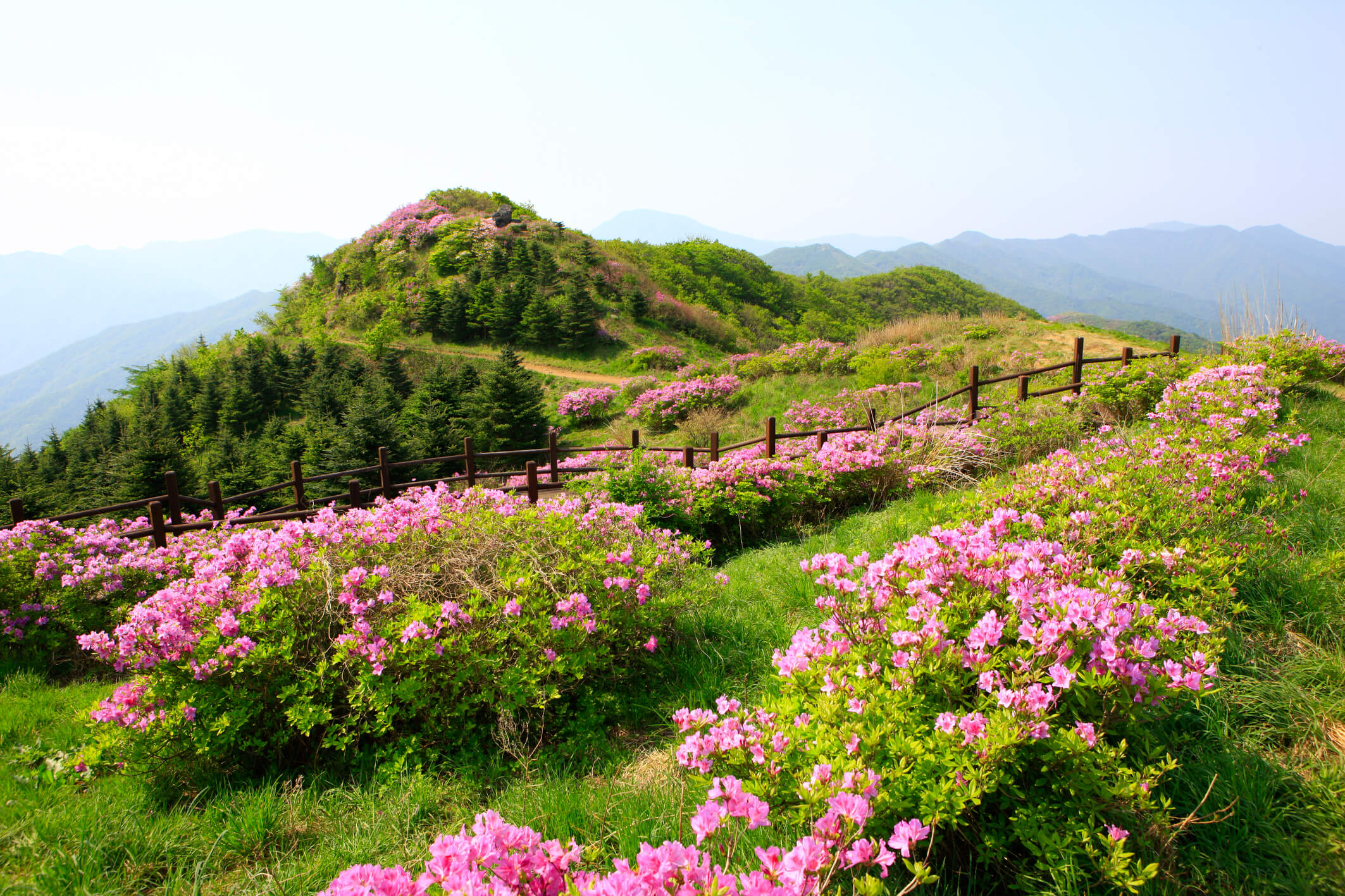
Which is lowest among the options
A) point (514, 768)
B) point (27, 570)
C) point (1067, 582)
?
point (514, 768)

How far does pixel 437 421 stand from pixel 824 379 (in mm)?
9887

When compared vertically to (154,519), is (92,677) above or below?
below

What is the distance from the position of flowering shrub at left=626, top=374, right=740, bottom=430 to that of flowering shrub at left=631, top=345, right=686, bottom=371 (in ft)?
15.4

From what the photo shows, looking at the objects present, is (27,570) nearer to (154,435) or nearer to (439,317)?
(154,435)

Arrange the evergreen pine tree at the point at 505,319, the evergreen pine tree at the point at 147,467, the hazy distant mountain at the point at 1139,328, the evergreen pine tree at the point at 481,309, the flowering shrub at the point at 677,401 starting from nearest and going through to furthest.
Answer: the evergreen pine tree at the point at 147,467
the hazy distant mountain at the point at 1139,328
the flowering shrub at the point at 677,401
the evergreen pine tree at the point at 505,319
the evergreen pine tree at the point at 481,309

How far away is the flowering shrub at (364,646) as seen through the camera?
9.83 ft

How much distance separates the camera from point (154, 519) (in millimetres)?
5812

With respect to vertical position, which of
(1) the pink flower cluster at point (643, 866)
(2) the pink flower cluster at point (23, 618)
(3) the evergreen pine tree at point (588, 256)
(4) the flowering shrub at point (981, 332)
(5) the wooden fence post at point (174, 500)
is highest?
(3) the evergreen pine tree at point (588, 256)

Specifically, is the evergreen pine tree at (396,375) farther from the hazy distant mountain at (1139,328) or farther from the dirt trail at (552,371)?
the hazy distant mountain at (1139,328)

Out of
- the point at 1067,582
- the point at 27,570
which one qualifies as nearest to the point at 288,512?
the point at 27,570

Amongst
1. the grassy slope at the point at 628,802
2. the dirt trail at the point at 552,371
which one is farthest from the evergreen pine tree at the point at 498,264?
the grassy slope at the point at 628,802

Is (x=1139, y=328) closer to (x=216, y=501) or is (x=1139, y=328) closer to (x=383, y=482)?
(x=383, y=482)

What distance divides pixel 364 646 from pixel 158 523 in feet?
14.3

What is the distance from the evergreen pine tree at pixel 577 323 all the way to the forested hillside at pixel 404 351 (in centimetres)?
6
